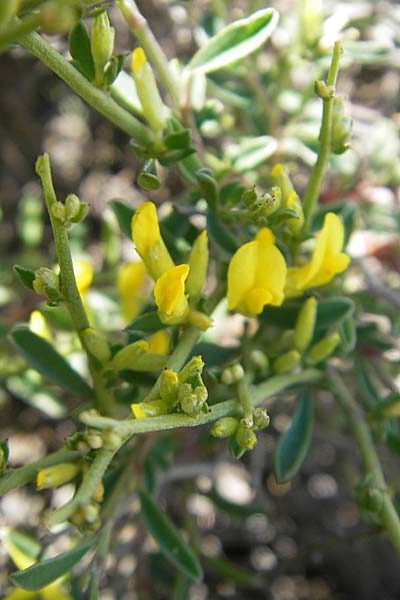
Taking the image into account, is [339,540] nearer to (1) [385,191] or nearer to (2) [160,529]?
(2) [160,529]

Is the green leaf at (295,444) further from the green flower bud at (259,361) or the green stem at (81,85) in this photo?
the green stem at (81,85)

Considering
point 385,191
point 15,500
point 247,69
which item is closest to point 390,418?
point 385,191

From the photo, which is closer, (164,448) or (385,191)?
(164,448)

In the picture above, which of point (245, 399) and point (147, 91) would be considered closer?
point (245, 399)

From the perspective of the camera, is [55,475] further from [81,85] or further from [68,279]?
[81,85]

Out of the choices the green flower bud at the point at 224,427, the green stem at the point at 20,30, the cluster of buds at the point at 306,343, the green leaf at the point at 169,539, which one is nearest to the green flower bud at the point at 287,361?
the cluster of buds at the point at 306,343

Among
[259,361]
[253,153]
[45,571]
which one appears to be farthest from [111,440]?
[253,153]

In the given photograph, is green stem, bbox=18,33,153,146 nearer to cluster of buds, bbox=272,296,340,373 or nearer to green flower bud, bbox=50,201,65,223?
green flower bud, bbox=50,201,65,223
